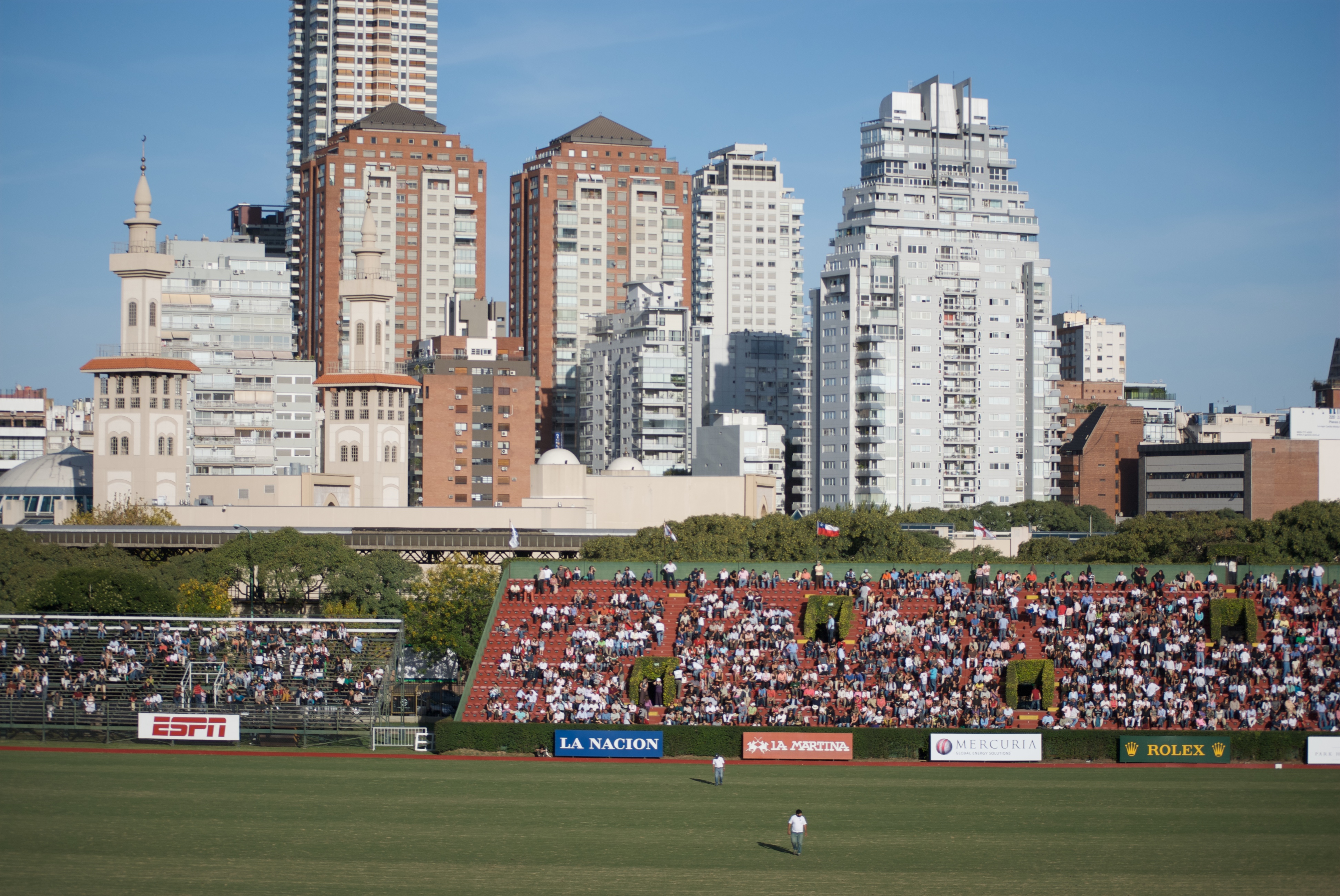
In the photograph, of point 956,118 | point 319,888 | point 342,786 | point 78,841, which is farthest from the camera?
point 956,118

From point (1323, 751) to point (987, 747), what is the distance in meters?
11.1

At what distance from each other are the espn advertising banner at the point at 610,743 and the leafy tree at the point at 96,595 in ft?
69.4

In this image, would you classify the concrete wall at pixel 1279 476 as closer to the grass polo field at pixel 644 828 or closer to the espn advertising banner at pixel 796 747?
the grass polo field at pixel 644 828

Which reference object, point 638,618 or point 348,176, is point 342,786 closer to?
point 638,618

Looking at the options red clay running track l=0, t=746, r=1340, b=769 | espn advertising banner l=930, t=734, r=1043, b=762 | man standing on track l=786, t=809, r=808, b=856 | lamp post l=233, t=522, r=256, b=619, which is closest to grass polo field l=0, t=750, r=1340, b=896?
man standing on track l=786, t=809, r=808, b=856

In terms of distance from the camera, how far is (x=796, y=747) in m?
47.7

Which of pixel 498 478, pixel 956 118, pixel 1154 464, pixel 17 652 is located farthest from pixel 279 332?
Result: pixel 17 652

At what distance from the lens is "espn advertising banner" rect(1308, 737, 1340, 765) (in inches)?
1871

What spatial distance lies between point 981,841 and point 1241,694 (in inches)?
819

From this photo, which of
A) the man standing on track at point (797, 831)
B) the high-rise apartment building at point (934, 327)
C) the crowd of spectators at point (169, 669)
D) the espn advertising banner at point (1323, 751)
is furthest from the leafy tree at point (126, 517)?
the high-rise apartment building at point (934, 327)

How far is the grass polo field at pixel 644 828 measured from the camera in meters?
30.4

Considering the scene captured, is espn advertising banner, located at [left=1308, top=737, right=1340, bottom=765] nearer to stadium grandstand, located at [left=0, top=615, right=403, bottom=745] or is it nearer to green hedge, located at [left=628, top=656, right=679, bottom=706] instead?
green hedge, located at [left=628, top=656, right=679, bottom=706]

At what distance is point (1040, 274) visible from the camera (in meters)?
169

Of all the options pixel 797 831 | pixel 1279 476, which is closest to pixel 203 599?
pixel 797 831
